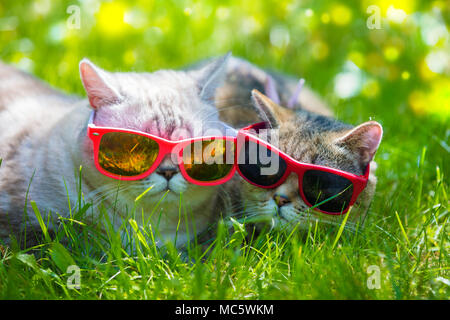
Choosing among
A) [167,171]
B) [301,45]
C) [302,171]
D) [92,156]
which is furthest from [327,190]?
[301,45]

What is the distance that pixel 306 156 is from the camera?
5.99ft

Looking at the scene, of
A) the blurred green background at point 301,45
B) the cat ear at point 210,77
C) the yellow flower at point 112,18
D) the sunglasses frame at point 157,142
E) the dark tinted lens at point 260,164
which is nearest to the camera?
the sunglasses frame at point 157,142

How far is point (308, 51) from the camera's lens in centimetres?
379

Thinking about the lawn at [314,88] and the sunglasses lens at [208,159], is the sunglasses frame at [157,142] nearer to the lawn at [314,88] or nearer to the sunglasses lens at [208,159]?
the sunglasses lens at [208,159]

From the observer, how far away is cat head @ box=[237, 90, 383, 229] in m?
1.78

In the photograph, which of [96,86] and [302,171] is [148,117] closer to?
[96,86]

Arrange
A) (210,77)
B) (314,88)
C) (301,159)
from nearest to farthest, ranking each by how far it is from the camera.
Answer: (301,159)
(210,77)
(314,88)

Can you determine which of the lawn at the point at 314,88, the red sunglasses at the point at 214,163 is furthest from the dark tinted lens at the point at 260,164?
the lawn at the point at 314,88

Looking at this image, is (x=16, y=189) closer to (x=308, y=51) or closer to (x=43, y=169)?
(x=43, y=169)

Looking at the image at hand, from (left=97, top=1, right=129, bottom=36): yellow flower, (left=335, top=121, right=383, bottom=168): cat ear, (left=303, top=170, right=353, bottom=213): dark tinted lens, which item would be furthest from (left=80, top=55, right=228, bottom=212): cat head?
(left=97, top=1, right=129, bottom=36): yellow flower

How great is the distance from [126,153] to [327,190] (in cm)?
76

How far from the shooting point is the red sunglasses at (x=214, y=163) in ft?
5.56

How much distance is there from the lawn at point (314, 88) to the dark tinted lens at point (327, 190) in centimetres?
10

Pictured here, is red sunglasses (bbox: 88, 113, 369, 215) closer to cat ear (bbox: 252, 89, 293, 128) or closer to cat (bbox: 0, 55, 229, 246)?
cat (bbox: 0, 55, 229, 246)
